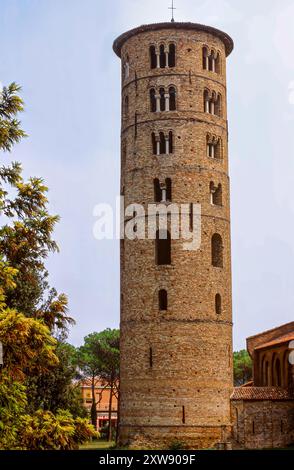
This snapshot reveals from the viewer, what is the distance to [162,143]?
41.2 m

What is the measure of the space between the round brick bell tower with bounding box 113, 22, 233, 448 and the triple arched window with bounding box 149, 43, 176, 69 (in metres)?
0.06

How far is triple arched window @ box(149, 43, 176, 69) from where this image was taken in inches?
1645

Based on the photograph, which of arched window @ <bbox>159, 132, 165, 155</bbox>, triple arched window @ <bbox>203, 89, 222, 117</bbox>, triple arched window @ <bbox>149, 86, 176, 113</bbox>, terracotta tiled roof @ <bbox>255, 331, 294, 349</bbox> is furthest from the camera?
terracotta tiled roof @ <bbox>255, 331, 294, 349</bbox>

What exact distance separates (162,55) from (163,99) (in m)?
2.56

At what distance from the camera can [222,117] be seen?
43000 millimetres

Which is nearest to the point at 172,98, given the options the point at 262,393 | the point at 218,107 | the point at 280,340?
the point at 218,107

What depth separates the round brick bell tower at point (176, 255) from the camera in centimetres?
3831

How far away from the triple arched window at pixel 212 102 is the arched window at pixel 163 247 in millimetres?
7530

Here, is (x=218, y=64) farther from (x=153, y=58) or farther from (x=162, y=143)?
(x=162, y=143)

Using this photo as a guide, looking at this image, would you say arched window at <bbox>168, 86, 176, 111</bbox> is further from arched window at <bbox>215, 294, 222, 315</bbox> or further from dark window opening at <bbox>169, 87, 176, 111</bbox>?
arched window at <bbox>215, 294, 222, 315</bbox>

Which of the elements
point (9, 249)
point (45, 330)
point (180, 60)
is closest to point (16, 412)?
point (45, 330)

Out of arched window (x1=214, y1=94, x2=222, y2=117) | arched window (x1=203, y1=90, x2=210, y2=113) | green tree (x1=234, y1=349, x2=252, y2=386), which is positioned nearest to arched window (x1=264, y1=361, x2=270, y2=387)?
arched window (x1=214, y1=94, x2=222, y2=117)

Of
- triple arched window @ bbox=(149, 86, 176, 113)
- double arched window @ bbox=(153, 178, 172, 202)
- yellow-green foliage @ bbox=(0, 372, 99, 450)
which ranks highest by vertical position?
triple arched window @ bbox=(149, 86, 176, 113)

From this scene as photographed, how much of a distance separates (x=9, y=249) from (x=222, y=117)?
27578mm
